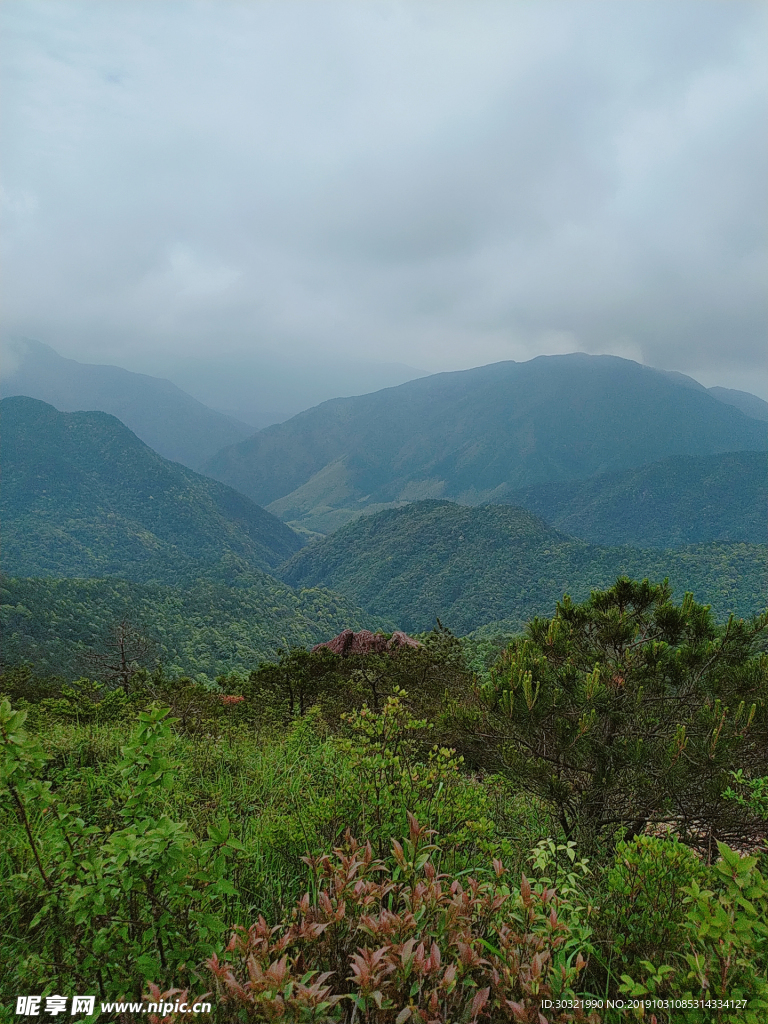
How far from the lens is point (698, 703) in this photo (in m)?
3.88

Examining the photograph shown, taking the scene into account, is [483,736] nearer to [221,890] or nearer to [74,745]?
[221,890]

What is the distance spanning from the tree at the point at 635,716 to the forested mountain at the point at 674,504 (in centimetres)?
16586

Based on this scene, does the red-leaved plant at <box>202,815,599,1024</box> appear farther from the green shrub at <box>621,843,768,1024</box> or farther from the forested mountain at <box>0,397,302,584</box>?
the forested mountain at <box>0,397,302,584</box>

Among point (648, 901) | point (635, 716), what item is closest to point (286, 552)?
point (635, 716)

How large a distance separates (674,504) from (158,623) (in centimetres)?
16719

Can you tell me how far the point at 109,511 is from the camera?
5453 inches

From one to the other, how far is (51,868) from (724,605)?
84198mm

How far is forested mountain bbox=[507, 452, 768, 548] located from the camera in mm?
152625

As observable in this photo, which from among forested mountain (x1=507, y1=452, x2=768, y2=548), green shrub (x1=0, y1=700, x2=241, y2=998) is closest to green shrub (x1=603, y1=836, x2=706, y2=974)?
green shrub (x1=0, y1=700, x2=241, y2=998)

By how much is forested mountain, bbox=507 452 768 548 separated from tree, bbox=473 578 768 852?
166m

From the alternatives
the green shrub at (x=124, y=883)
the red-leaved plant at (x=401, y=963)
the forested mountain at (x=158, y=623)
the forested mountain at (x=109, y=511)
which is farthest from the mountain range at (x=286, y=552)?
the green shrub at (x=124, y=883)

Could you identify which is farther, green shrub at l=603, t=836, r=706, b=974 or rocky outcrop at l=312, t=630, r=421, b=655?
rocky outcrop at l=312, t=630, r=421, b=655

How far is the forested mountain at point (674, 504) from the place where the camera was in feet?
501

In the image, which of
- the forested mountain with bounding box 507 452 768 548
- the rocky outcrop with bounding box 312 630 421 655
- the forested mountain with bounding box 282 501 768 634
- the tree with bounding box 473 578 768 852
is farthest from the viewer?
the forested mountain with bounding box 507 452 768 548
